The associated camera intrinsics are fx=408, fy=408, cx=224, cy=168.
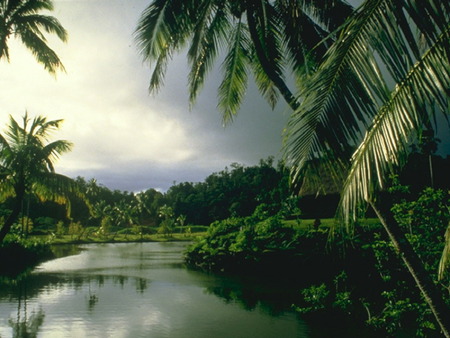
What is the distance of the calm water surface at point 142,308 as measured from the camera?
23.0 ft

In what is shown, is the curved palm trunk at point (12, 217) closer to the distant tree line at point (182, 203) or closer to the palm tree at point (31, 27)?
the palm tree at point (31, 27)

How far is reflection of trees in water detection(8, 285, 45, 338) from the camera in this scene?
663 centimetres

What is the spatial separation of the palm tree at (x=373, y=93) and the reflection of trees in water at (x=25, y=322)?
5.74 m

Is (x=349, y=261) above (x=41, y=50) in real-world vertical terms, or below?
below

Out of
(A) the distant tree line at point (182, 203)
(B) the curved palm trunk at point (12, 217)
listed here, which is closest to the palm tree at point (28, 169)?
(B) the curved palm trunk at point (12, 217)

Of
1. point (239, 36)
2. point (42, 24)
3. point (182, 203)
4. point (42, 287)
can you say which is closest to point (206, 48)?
point (239, 36)

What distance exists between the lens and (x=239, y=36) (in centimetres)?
772

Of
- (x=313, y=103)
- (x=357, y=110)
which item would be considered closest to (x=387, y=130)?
(x=357, y=110)

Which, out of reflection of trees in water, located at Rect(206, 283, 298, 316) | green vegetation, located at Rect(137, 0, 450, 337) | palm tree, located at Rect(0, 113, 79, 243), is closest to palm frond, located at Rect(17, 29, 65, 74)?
palm tree, located at Rect(0, 113, 79, 243)

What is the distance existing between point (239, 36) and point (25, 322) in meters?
6.54

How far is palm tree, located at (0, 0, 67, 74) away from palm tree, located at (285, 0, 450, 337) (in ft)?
29.2

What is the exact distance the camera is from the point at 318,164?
355cm

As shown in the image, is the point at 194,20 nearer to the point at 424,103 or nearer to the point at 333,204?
the point at 424,103

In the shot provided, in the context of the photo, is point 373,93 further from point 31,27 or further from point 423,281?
point 31,27
